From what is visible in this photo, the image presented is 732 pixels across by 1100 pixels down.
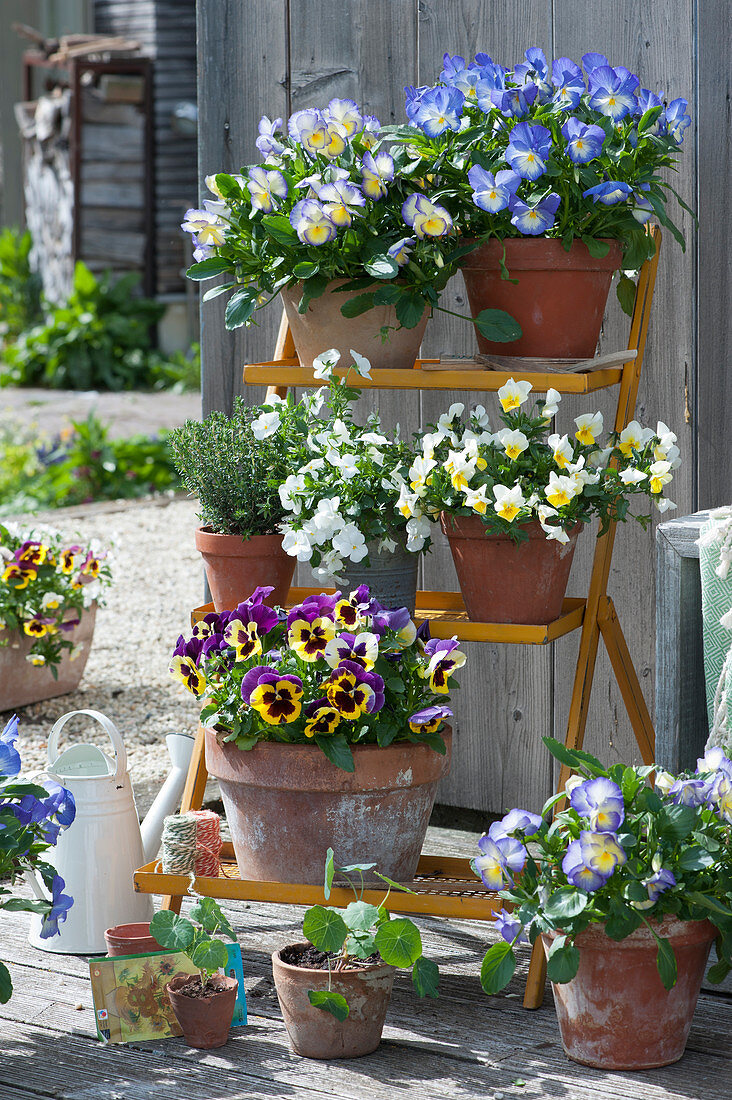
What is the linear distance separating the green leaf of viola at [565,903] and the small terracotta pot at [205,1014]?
1.65ft

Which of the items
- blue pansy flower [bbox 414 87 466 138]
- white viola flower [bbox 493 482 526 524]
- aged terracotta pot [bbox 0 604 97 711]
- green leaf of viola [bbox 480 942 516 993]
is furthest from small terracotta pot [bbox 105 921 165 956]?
aged terracotta pot [bbox 0 604 97 711]

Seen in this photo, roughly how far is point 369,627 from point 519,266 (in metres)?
0.61

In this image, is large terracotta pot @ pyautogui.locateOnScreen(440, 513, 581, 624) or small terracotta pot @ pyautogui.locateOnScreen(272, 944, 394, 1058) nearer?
small terracotta pot @ pyautogui.locateOnScreen(272, 944, 394, 1058)

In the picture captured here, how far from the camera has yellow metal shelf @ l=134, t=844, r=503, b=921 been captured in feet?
6.87

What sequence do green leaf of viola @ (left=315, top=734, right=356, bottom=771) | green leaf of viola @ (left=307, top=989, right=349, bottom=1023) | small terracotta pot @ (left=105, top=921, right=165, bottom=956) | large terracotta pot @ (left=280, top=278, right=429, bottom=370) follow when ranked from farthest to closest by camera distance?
large terracotta pot @ (left=280, top=278, right=429, bottom=370) < small terracotta pot @ (left=105, top=921, right=165, bottom=956) < green leaf of viola @ (left=315, top=734, right=356, bottom=771) < green leaf of viola @ (left=307, top=989, right=349, bottom=1023)

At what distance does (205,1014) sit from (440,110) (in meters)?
1.38

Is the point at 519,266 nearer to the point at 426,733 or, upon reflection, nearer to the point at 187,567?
the point at 426,733

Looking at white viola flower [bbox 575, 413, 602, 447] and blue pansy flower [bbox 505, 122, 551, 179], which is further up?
blue pansy flower [bbox 505, 122, 551, 179]

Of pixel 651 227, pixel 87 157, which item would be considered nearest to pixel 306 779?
pixel 651 227

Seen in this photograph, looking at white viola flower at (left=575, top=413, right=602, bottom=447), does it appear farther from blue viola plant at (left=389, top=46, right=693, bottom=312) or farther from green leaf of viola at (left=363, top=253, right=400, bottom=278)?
green leaf of viola at (left=363, top=253, right=400, bottom=278)

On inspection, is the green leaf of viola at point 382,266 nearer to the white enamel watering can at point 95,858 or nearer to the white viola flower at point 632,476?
the white viola flower at point 632,476

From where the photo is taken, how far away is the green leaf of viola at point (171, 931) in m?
2.01

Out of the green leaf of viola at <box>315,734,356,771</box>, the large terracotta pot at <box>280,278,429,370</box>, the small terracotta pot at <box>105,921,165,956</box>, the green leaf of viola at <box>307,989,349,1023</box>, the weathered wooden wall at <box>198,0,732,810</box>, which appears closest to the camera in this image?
the green leaf of viola at <box>307,989,349,1023</box>

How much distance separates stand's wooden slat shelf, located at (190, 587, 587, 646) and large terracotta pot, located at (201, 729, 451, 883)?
0.20 metres
